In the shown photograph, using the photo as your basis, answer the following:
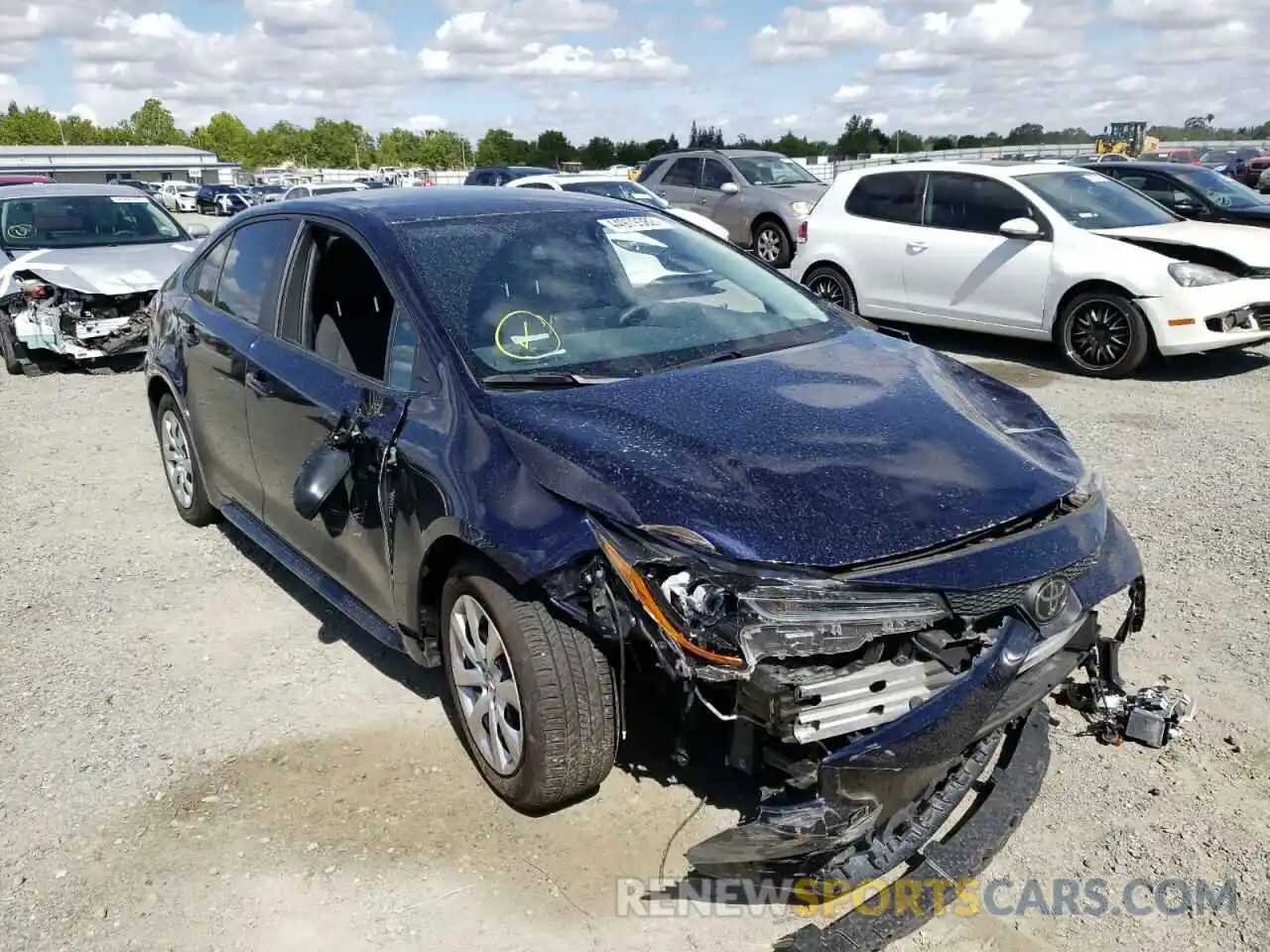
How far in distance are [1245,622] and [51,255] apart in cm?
991

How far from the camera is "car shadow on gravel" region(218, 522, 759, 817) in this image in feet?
9.36

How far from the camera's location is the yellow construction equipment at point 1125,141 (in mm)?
36700

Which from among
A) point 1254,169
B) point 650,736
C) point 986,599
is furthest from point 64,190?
point 1254,169

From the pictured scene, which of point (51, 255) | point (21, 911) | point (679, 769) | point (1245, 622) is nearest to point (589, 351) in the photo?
point (679, 769)

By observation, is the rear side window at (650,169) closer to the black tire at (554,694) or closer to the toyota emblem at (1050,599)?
the black tire at (554,694)

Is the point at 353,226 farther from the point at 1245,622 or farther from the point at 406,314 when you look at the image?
the point at 1245,622

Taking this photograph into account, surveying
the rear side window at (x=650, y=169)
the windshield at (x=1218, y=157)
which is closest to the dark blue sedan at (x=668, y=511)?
the rear side window at (x=650, y=169)

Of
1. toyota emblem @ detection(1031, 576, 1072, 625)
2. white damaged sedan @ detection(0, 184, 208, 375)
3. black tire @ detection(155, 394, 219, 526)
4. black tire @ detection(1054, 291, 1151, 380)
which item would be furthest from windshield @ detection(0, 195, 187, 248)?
toyota emblem @ detection(1031, 576, 1072, 625)

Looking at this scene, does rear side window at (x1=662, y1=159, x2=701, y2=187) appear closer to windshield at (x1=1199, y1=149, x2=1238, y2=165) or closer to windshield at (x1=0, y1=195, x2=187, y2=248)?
windshield at (x1=0, y1=195, x2=187, y2=248)

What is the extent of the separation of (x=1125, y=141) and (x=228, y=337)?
138 feet

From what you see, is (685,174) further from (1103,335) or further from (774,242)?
(1103,335)

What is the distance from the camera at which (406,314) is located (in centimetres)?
349

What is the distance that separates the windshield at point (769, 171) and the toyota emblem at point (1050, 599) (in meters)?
13.9

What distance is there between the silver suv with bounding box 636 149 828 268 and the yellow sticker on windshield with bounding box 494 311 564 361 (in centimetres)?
1205
